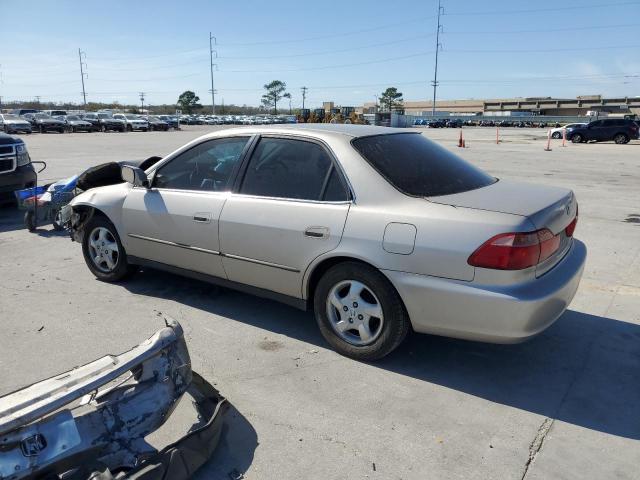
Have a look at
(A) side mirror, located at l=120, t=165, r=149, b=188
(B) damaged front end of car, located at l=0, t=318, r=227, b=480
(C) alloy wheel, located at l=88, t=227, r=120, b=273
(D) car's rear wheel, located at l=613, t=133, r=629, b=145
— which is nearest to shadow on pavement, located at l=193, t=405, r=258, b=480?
(B) damaged front end of car, located at l=0, t=318, r=227, b=480

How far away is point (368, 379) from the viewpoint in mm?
3398

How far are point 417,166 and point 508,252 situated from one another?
3.61ft

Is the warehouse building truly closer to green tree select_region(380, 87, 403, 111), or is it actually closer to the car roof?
green tree select_region(380, 87, 403, 111)

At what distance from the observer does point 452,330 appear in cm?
320

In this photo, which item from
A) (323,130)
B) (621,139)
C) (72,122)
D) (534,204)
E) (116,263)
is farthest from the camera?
(72,122)

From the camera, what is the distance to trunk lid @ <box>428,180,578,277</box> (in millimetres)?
3176

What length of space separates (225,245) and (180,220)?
1.79ft

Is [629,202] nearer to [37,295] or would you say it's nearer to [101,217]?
[101,217]

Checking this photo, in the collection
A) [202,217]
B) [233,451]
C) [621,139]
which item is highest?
[202,217]

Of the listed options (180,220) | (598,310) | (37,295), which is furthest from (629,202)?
(37,295)

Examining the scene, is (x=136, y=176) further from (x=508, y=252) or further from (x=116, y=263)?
(x=508, y=252)

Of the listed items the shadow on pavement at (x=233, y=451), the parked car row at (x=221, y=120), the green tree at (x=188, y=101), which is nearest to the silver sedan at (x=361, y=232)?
the shadow on pavement at (x=233, y=451)

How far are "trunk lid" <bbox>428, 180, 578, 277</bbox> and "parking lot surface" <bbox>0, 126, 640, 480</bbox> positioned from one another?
834 mm

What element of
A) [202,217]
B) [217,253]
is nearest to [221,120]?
[202,217]
